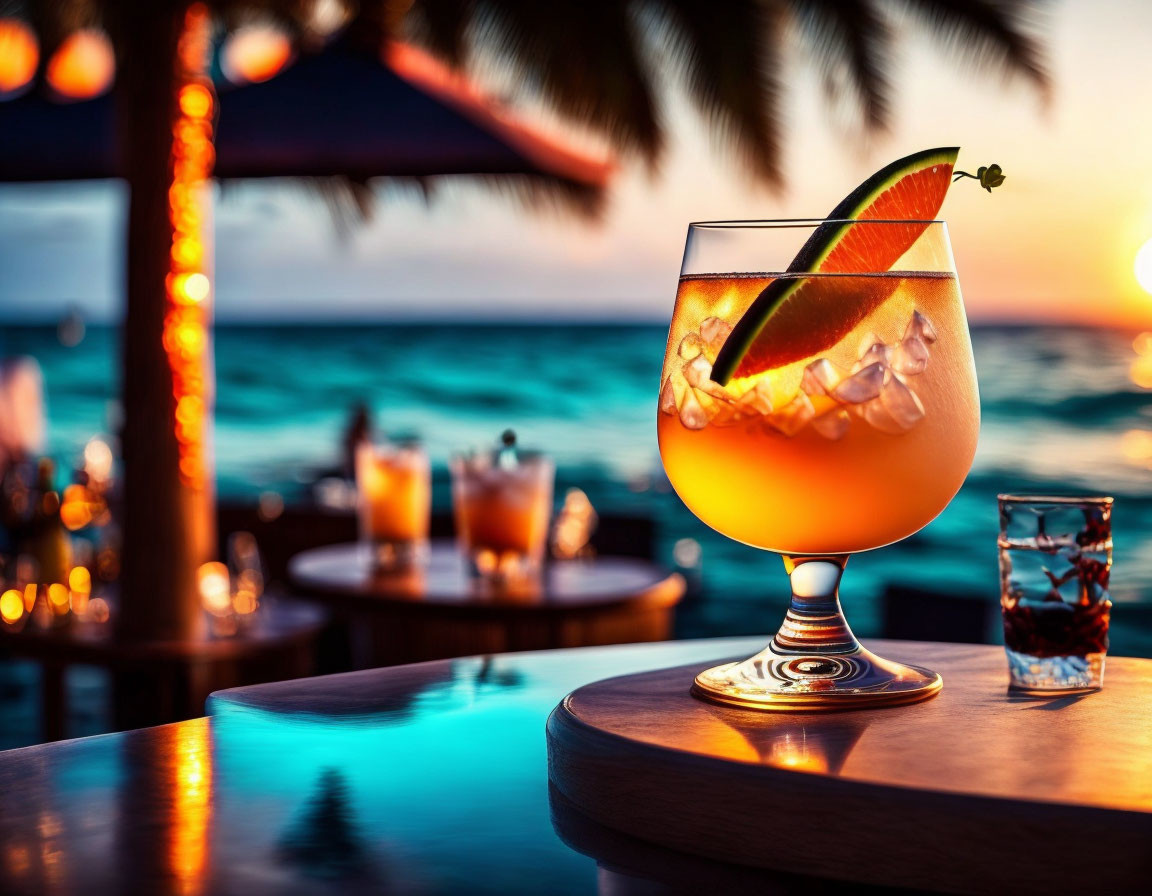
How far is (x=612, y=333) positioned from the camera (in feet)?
103

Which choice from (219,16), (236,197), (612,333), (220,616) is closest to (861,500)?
(220,616)

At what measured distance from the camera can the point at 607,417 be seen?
24.3 meters

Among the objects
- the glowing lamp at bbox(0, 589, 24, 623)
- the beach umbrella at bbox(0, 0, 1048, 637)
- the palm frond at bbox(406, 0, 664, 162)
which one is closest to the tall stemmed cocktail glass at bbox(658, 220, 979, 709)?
the beach umbrella at bbox(0, 0, 1048, 637)

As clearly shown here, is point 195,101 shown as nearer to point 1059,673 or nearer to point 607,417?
point 1059,673

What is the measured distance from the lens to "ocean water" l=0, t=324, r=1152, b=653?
13.4 meters

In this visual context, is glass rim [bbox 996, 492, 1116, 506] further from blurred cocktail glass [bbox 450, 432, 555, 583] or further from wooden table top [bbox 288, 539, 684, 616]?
blurred cocktail glass [bbox 450, 432, 555, 583]

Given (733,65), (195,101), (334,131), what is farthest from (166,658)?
(733,65)

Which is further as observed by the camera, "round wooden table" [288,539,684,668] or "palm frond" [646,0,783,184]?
"palm frond" [646,0,783,184]

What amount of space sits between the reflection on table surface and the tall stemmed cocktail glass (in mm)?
189

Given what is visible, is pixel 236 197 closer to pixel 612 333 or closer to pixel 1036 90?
pixel 1036 90

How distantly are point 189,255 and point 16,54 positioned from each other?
2.19 metres

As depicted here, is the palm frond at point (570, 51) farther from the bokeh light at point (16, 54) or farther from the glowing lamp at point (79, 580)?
the glowing lamp at point (79, 580)

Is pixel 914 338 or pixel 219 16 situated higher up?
pixel 219 16

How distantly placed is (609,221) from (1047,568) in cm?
703
